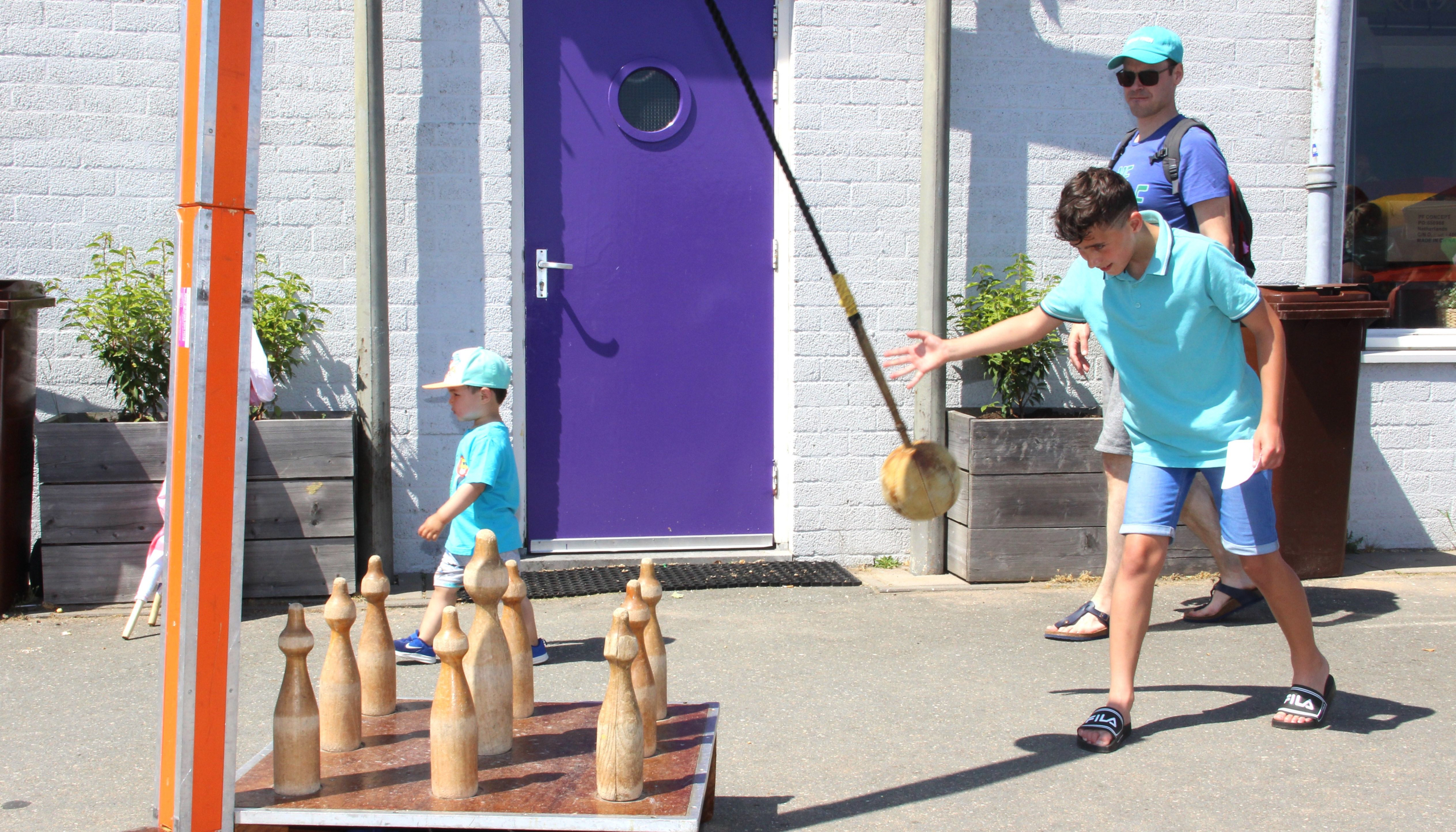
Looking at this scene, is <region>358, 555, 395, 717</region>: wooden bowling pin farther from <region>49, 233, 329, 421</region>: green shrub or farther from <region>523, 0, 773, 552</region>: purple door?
<region>523, 0, 773, 552</region>: purple door

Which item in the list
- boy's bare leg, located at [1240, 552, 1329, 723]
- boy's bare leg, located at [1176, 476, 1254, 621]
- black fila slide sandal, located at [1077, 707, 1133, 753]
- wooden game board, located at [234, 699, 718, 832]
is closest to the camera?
wooden game board, located at [234, 699, 718, 832]

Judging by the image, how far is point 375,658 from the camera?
3.02 meters

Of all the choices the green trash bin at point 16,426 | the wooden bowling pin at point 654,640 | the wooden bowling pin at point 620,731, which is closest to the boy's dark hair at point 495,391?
the wooden bowling pin at point 654,640

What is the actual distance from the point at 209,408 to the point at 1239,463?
2775 mm

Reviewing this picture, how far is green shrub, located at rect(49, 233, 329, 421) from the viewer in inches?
202

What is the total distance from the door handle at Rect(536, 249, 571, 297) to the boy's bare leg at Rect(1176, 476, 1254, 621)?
3.00m

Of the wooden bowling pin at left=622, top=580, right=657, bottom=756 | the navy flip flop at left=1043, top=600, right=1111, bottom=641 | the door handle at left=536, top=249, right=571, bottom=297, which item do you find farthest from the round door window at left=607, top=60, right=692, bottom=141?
the wooden bowling pin at left=622, top=580, right=657, bottom=756

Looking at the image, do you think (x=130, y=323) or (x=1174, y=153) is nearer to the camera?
(x=1174, y=153)

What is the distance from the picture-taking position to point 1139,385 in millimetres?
3723

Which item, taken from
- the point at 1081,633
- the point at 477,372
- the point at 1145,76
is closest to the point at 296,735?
the point at 477,372

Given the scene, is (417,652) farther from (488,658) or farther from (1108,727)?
(1108,727)

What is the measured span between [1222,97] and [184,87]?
5382 millimetres

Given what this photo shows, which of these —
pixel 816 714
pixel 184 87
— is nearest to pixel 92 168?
pixel 184 87

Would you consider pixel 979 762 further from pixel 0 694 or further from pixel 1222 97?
pixel 1222 97
